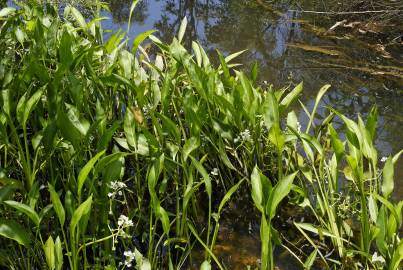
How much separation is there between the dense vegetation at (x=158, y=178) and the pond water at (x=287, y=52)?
7.6 inches

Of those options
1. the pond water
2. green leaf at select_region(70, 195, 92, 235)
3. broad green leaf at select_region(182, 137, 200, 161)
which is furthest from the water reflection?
green leaf at select_region(70, 195, 92, 235)

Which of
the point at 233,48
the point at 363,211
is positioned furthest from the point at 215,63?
the point at 363,211

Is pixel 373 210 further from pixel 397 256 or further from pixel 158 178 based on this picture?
pixel 158 178

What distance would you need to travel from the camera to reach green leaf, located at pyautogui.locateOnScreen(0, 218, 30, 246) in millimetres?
1306

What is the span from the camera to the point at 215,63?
3.70m

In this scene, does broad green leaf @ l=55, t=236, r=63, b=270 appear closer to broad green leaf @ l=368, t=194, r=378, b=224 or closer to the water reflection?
broad green leaf @ l=368, t=194, r=378, b=224

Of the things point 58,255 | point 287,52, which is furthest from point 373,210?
point 287,52

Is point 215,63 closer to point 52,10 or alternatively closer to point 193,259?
point 52,10

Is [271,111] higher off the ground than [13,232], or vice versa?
[271,111]

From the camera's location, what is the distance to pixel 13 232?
51.7 inches

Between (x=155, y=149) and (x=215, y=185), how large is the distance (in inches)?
19.2

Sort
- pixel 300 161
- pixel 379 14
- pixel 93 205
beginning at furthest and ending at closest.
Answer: pixel 379 14 → pixel 300 161 → pixel 93 205

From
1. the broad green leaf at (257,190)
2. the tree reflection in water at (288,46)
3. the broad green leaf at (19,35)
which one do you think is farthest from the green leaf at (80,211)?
the tree reflection in water at (288,46)

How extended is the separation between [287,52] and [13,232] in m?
3.15
